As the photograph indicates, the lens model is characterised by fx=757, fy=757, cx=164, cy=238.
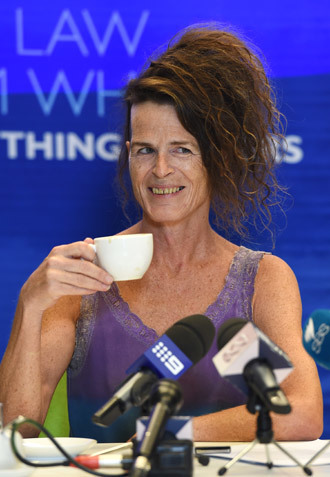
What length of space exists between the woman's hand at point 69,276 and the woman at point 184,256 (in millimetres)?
279

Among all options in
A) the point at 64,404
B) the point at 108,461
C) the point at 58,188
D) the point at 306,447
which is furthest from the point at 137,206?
the point at 108,461

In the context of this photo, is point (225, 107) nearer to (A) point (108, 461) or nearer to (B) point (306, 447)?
(B) point (306, 447)

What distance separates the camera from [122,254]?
1.57 m

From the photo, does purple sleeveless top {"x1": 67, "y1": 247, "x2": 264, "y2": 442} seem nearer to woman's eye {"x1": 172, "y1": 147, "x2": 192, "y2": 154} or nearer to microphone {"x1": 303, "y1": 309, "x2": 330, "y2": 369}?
woman's eye {"x1": 172, "y1": 147, "x2": 192, "y2": 154}

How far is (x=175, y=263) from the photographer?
222 centimetres

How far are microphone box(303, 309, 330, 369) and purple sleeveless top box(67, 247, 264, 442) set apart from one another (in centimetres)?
76

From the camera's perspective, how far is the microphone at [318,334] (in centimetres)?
130

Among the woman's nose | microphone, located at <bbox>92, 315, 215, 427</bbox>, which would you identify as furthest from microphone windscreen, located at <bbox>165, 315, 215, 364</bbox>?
the woman's nose

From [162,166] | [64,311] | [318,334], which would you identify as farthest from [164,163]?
[318,334]

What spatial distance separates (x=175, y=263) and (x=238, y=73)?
0.58 metres

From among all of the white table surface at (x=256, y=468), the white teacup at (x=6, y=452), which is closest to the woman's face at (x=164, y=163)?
the white table surface at (x=256, y=468)

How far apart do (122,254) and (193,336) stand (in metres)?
0.41

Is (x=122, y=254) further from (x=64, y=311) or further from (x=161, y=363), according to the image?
(x=64, y=311)

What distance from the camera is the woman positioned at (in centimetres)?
205
